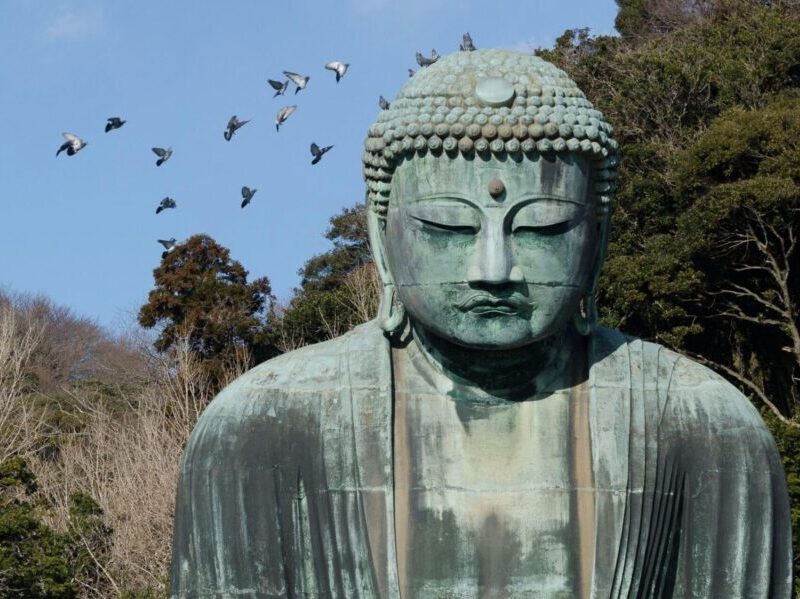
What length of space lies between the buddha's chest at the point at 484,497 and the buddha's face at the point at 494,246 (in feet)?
1.43

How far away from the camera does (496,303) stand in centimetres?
830

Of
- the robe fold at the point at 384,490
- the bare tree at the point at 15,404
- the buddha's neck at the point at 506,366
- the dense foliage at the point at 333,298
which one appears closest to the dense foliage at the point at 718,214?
A: the dense foliage at the point at 333,298

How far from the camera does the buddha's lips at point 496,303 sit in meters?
8.29

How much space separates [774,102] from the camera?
35594 mm

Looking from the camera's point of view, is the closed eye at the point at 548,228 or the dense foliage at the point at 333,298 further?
the dense foliage at the point at 333,298

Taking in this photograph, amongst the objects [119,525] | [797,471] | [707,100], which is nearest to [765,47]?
[707,100]

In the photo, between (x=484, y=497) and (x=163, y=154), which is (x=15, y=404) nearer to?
(x=163, y=154)

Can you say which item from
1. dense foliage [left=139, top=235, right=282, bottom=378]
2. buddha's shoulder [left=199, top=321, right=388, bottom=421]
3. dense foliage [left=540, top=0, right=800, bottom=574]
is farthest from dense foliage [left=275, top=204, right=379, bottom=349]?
buddha's shoulder [left=199, top=321, right=388, bottom=421]

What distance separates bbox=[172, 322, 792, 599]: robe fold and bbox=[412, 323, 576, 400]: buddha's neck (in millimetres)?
170

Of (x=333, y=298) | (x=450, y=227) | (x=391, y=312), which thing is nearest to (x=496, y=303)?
(x=450, y=227)

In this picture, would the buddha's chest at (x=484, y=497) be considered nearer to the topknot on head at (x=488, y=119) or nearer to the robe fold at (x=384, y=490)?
the robe fold at (x=384, y=490)

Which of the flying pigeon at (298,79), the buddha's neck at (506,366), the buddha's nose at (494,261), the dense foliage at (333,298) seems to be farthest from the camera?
the dense foliage at (333,298)

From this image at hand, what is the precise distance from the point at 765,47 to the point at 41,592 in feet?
58.0

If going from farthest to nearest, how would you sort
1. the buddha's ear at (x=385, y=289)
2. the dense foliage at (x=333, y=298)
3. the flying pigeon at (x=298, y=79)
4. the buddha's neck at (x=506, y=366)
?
the dense foliage at (x=333, y=298), the flying pigeon at (x=298, y=79), the buddha's ear at (x=385, y=289), the buddha's neck at (x=506, y=366)
